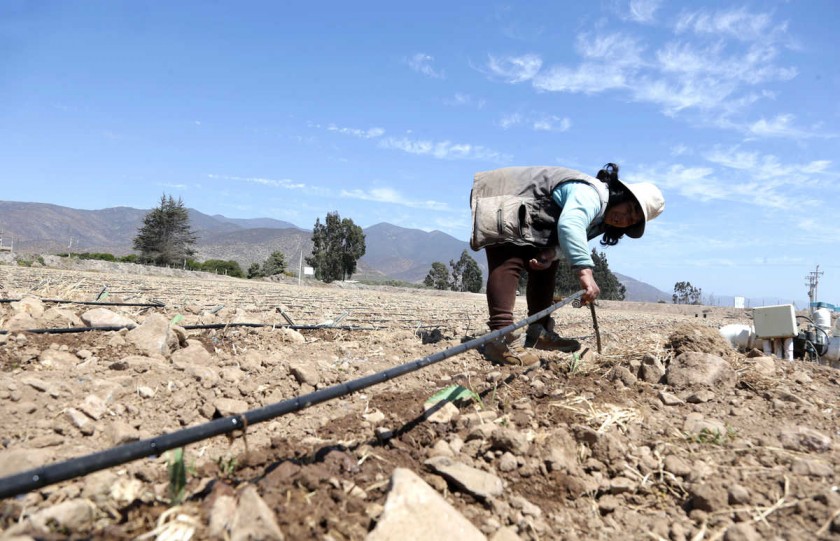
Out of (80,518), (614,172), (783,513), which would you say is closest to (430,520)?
(80,518)

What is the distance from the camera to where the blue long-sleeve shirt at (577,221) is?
11.4 feet

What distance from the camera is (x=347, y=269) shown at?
197 feet

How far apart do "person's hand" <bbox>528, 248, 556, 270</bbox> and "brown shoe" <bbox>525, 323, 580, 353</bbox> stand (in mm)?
683

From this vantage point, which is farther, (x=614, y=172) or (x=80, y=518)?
(x=614, y=172)

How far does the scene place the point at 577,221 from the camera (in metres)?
3.52

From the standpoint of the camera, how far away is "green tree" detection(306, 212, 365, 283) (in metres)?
58.7

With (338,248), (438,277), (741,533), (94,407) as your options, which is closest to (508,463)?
(741,533)

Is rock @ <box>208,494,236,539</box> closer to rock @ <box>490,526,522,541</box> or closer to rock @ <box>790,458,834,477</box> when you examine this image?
rock @ <box>490,526,522,541</box>

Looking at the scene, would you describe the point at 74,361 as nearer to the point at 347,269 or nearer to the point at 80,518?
the point at 80,518

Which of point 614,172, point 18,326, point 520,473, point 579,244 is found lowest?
point 520,473

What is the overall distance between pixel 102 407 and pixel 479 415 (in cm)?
157

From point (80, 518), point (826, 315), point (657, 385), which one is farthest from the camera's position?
point (826, 315)

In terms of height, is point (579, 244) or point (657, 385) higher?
point (579, 244)

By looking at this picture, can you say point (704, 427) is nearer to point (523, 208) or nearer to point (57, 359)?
point (523, 208)
